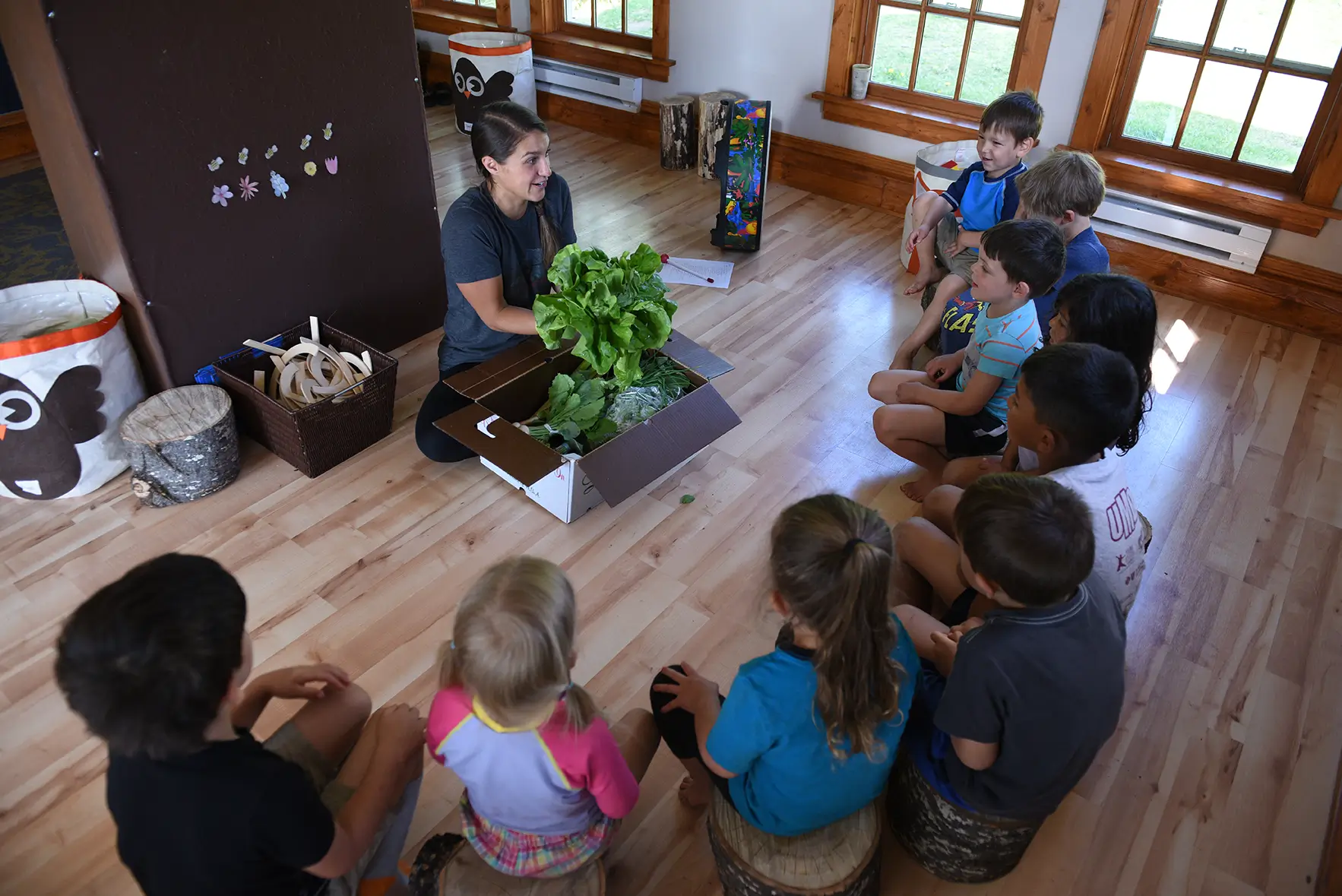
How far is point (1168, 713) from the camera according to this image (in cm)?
214

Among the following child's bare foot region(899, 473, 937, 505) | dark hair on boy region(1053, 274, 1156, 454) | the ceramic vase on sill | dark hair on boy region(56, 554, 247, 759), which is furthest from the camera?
the ceramic vase on sill

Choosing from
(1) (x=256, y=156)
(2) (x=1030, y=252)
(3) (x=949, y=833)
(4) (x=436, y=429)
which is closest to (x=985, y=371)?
(2) (x=1030, y=252)

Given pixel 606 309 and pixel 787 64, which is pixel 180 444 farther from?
pixel 787 64

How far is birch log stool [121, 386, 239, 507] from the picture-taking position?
2508mm

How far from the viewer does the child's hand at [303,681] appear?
160 centimetres

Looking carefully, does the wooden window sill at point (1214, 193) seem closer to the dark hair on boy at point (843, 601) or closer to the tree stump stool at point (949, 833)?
the tree stump stool at point (949, 833)

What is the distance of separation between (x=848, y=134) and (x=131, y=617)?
4.35m

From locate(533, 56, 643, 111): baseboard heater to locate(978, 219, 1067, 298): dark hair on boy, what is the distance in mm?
3447

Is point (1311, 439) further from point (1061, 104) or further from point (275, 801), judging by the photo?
point (275, 801)

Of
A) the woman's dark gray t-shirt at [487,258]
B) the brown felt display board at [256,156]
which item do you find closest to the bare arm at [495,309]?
the woman's dark gray t-shirt at [487,258]

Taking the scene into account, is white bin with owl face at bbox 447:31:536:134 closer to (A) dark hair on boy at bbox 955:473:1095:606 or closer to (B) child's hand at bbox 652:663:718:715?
(B) child's hand at bbox 652:663:718:715

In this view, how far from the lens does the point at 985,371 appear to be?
2.47m

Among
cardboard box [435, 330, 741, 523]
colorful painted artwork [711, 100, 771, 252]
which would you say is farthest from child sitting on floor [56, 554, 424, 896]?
colorful painted artwork [711, 100, 771, 252]

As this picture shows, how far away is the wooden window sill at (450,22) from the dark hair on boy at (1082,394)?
4.85 metres
